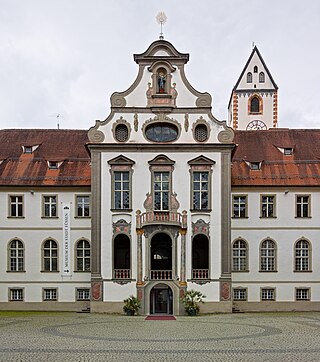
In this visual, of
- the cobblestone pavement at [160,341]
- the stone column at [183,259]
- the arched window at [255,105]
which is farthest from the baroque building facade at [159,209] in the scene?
the arched window at [255,105]

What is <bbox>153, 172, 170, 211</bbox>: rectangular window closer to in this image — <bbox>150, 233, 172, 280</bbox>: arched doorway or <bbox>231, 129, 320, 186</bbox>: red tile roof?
<bbox>150, 233, 172, 280</bbox>: arched doorway

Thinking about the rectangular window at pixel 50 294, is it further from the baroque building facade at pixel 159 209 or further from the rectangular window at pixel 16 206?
the rectangular window at pixel 16 206

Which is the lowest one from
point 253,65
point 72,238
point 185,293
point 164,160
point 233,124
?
point 185,293

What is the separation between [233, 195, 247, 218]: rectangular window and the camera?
134 ft

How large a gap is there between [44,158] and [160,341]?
23472 millimetres

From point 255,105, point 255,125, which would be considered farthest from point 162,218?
point 255,105

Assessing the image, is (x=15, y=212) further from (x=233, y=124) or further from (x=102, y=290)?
(x=233, y=124)

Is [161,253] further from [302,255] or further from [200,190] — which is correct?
[302,255]

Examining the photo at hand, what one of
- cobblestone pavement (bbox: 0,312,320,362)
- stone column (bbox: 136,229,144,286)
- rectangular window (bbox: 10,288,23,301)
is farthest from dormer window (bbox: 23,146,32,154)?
cobblestone pavement (bbox: 0,312,320,362)

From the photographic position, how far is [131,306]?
36.3m

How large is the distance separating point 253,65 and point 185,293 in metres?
29.6

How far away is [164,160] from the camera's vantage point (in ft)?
125

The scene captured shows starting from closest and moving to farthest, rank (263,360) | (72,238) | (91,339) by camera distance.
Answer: (263,360) → (91,339) → (72,238)

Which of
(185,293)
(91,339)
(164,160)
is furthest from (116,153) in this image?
(91,339)
